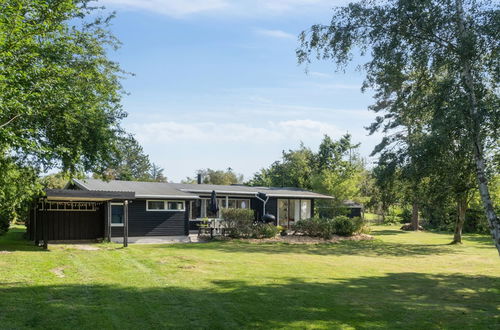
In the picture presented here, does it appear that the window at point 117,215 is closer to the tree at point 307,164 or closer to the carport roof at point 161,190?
the carport roof at point 161,190

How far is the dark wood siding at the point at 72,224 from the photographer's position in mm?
19125

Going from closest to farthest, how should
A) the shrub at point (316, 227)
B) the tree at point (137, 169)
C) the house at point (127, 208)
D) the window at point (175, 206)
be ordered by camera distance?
the house at point (127, 208) → the window at point (175, 206) → the shrub at point (316, 227) → the tree at point (137, 169)

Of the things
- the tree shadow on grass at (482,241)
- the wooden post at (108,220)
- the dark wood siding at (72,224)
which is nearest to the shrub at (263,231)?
the wooden post at (108,220)

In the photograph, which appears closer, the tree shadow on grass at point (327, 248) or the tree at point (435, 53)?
the tree at point (435, 53)

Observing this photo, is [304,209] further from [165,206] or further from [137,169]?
[137,169]

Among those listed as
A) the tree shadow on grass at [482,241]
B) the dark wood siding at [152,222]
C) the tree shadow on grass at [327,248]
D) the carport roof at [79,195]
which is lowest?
the tree shadow on grass at [482,241]

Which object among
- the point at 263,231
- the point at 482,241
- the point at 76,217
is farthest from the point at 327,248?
the point at 482,241

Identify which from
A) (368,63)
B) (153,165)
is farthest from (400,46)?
(153,165)

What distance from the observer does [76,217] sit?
→ 19938 mm

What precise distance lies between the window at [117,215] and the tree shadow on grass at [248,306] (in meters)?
11.9

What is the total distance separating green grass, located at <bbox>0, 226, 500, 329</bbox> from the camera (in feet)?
24.8

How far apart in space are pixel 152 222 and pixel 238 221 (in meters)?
4.45

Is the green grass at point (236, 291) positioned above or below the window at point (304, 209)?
below

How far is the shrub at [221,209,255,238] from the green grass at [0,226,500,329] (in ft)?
17.4
